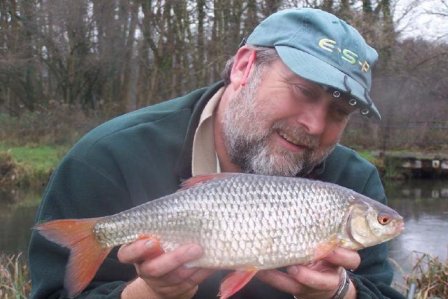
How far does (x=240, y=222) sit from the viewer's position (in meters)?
2.02

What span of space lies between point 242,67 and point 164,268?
0.90m

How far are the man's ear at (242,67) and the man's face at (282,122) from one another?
5 centimetres

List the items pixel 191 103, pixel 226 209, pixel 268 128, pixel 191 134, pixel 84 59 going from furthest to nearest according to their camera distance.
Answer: pixel 84 59 < pixel 191 103 < pixel 191 134 < pixel 268 128 < pixel 226 209

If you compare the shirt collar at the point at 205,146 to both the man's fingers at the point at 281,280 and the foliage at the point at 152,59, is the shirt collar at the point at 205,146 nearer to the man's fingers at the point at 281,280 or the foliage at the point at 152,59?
the man's fingers at the point at 281,280

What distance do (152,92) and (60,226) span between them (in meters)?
17.8

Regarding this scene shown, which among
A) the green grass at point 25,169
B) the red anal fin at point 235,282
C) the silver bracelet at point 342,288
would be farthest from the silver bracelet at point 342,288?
the green grass at point 25,169

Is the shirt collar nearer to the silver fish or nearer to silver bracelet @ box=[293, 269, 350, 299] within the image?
the silver fish

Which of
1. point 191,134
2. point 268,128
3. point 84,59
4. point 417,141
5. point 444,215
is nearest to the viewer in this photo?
point 268,128

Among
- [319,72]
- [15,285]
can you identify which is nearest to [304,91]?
[319,72]

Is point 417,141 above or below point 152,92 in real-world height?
below

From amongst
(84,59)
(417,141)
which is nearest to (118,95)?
(84,59)

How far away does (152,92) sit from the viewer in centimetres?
1969

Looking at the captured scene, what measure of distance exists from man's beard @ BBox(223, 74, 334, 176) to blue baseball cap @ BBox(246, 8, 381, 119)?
178mm

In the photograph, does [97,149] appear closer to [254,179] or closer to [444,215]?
[254,179]
